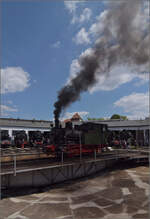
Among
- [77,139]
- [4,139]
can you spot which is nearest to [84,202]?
[77,139]

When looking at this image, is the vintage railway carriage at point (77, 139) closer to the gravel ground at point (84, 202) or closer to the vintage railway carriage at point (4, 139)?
the gravel ground at point (84, 202)

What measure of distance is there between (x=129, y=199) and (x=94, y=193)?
1.72 meters

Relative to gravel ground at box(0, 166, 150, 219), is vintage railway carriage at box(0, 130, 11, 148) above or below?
above

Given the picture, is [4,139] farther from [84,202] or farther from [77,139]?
[84,202]

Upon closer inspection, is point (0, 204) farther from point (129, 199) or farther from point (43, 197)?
point (129, 199)

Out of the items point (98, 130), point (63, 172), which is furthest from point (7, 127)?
point (63, 172)

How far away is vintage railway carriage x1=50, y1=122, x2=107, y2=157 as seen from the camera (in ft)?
39.8

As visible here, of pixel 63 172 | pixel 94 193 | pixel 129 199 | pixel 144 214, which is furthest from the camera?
pixel 63 172

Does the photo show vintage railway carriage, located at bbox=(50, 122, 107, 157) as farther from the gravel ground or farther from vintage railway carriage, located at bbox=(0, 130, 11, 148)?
vintage railway carriage, located at bbox=(0, 130, 11, 148)

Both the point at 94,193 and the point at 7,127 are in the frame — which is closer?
the point at 94,193

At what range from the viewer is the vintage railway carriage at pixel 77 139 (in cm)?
1214

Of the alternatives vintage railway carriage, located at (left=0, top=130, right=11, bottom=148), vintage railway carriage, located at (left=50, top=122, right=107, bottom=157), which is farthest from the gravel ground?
vintage railway carriage, located at (left=0, top=130, right=11, bottom=148)

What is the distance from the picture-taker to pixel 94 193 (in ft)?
28.9

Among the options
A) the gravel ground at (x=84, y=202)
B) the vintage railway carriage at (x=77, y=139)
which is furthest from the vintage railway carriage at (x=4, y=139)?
the gravel ground at (x=84, y=202)
